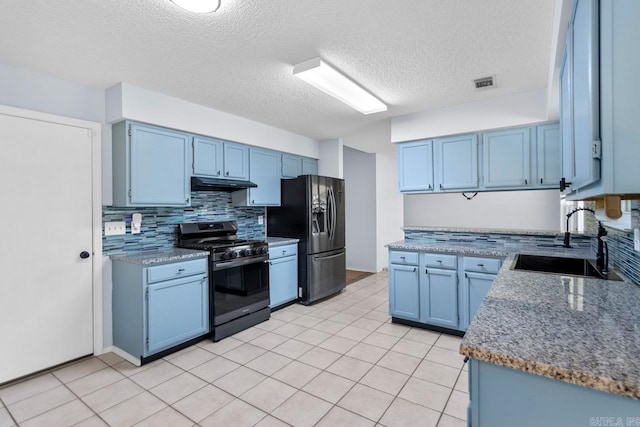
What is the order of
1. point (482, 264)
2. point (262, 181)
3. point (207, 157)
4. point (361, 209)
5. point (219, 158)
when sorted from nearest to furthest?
1. point (482, 264)
2. point (207, 157)
3. point (219, 158)
4. point (262, 181)
5. point (361, 209)

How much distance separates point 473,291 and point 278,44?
9.15 ft

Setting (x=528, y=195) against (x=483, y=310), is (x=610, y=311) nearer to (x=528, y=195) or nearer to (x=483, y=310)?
(x=483, y=310)

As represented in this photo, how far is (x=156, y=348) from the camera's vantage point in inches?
105

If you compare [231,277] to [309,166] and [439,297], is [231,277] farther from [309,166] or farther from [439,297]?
[309,166]

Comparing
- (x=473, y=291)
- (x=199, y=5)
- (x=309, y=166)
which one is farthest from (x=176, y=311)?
(x=309, y=166)

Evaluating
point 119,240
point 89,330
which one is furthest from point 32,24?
point 89,330

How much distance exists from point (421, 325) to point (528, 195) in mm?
2887

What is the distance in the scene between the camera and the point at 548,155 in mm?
3082

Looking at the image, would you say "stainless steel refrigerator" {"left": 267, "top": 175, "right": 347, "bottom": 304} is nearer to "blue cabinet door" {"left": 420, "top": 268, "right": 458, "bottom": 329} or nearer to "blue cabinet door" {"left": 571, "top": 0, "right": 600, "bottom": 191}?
"blue cabinet door" {"left": 420, "top": 268, "right": 458, "bottom": 329}

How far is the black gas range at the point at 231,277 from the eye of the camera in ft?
10.1

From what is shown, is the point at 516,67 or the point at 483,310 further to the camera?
the point at 516,67

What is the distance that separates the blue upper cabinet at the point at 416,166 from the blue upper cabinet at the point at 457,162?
93mm

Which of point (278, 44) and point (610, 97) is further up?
point (278, 44)

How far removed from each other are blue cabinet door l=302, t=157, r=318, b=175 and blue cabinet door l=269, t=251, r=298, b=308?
1.50 m
